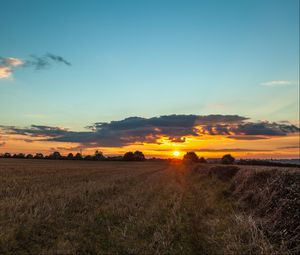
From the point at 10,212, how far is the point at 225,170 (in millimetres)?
29403

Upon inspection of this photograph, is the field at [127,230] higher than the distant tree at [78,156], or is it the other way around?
the distant tree at [78,156]

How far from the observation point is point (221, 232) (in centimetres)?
1188

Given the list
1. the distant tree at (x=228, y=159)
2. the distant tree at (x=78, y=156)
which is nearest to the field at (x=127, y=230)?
the distant tree at (x=228, y=159)

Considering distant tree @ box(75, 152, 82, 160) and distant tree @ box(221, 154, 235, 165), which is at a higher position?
distant tree @ box(75, 152, 82, 160)

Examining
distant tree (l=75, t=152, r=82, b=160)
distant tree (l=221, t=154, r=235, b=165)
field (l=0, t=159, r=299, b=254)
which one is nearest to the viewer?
field (l=0, t=159, r=299, b=254)

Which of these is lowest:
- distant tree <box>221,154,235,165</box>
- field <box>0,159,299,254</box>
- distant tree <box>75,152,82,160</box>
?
field <box>0,159,299,254</box>

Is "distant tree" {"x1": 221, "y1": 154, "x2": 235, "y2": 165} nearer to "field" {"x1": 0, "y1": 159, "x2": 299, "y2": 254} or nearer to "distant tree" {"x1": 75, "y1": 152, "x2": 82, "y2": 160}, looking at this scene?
"distant tree" {"x1": 75, "y1": 152, "x2": 82, "y2": 160}

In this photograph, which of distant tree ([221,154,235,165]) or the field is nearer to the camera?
the field

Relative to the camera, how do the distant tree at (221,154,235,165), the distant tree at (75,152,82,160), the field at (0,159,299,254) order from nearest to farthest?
the field at (0,159,299,254)
the distant tree at (221,154,235,165)
the distant tree at (75,152,82,160)

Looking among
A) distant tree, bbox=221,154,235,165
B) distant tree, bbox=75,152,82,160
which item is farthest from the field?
A: distant tree, bbox=75,152,82,160

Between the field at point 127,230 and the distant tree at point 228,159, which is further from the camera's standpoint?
the distant tree at point 228,159

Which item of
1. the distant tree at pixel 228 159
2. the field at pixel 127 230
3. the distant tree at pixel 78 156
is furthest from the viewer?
the distant tree at pixel 78 156

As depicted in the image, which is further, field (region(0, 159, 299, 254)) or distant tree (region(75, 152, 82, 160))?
distant tree (region(75, 152, 82, 160))

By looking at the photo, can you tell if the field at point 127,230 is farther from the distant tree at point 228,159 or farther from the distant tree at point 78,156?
the distant tree at point 78,156
